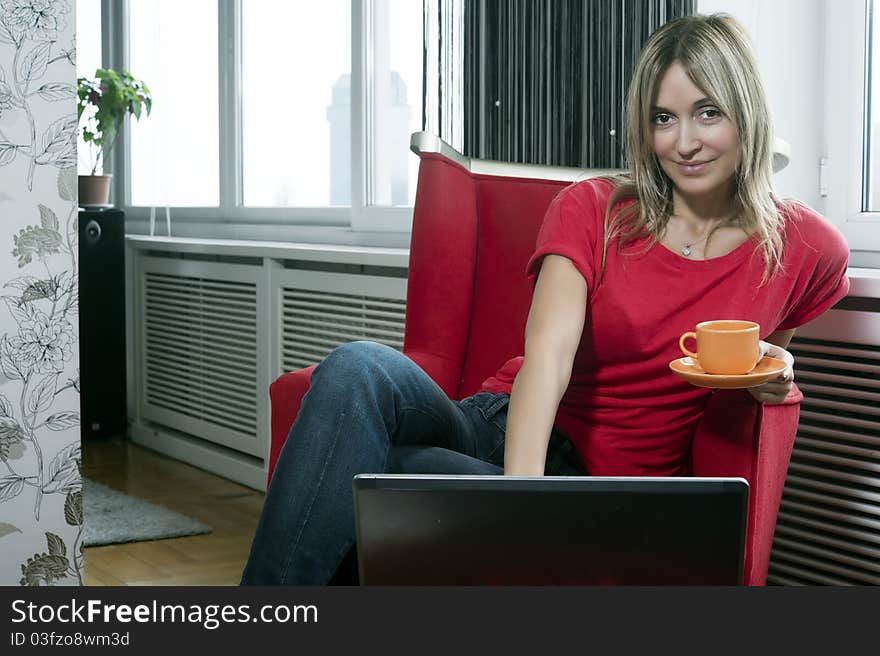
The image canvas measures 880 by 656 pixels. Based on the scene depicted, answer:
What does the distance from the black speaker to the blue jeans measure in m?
2.97

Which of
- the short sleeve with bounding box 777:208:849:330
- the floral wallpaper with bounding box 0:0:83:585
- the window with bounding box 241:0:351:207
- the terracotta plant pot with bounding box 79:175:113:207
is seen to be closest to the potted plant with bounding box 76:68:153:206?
the terracotta plant pot with bounding box 79:175:113:207

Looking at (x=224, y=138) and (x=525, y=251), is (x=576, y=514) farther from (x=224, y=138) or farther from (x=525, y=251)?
(x=224, y=138)

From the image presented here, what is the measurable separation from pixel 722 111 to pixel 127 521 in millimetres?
2192

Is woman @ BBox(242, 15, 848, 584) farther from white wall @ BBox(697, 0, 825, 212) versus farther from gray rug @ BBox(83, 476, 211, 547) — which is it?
gray rug @ BBox(83, 476, 211, 547)

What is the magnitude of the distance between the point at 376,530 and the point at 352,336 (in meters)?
2.41

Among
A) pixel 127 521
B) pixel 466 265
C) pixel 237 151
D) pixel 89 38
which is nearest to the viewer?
pixel 466 265

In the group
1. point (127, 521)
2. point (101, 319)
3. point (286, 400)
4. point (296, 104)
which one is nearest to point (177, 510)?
point (127, 521)

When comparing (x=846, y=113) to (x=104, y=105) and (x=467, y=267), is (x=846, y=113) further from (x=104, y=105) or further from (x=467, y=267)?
(x=104, y=105)

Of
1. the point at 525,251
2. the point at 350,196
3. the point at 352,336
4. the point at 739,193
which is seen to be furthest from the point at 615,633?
the point at 350,196

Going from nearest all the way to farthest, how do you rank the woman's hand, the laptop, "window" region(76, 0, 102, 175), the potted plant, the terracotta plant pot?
1. the laptop
2. the woman's hand
3. the potted plant
4. the terracotta plant pot
5. "window" region(76, 0, 102, 175)

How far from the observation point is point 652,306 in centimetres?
159

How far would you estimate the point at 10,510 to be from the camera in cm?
223

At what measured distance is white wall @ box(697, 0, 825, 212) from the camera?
235 centimetres

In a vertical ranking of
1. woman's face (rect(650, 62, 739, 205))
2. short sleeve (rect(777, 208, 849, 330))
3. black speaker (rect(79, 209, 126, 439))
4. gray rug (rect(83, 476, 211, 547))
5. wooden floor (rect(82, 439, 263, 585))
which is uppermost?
woman's face (rect(650, 62, 739, 205))
